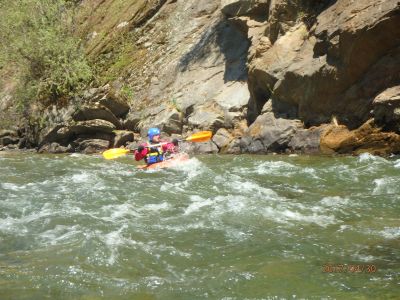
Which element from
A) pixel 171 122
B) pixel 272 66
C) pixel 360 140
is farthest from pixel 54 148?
pixel 360 140

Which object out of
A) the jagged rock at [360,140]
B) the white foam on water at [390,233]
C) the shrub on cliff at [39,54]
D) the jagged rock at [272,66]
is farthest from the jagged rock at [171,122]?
the white foam on water at [390,233]

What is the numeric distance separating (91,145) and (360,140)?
10065 mm

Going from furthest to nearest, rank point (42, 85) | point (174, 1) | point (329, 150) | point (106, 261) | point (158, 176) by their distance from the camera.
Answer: point (174, 1), point (42, 85), point (329, 150), point (158, 176), point (106, 261)

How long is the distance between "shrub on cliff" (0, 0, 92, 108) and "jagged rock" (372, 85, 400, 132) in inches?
514

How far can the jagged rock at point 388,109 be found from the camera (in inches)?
411

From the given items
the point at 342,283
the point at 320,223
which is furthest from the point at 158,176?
the point at 342,283

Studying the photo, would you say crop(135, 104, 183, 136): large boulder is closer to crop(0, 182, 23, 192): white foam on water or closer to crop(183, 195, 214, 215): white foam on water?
crop(0, 182, 23, 192): white foam on water

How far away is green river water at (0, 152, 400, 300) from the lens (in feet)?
14.1

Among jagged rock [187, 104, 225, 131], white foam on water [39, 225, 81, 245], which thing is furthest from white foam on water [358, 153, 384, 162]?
white foam on water [39, 225, 81, 245]

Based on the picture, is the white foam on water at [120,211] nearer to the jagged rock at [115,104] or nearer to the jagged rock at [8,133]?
the jagged rock at [115,104]

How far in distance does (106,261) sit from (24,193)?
418 cm

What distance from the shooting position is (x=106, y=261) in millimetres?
4965

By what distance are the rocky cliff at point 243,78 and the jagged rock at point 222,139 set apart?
4 cm

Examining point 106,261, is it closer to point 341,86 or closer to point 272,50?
point 341,86
